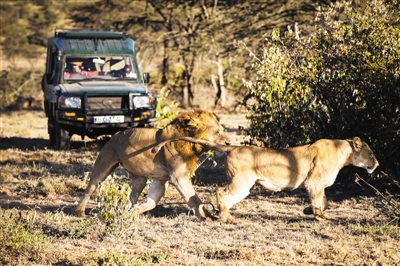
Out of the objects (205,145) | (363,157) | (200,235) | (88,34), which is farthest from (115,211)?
(88,34)

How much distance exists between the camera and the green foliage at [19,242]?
611cm

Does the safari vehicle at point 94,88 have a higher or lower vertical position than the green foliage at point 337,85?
lower

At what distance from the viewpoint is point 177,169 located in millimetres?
7340

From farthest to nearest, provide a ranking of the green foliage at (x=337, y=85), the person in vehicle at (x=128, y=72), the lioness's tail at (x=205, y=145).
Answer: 1. the person in vehicle at (x=128, y=72)
2. the green foliage at (x=337, y=85)
3. the lioness's tail at (x=205, y=145)

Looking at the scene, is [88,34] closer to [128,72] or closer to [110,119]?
[128,72]

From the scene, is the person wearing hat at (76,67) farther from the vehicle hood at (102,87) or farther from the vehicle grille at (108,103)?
the vehicle grille at (108,103)

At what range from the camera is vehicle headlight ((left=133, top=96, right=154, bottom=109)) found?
1358 centimetres

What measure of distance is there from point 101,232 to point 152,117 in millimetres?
7115

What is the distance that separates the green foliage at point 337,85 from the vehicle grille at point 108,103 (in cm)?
422

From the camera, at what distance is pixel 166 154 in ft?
24.3

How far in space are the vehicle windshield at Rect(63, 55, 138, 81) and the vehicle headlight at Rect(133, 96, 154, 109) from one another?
76 cm

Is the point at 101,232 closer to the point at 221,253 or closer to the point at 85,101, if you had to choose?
the point at 221,253

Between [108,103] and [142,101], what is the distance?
0.63 m

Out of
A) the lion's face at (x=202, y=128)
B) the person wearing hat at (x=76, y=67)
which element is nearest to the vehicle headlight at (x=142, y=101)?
the person wearing hat at (x=76, y=67)
